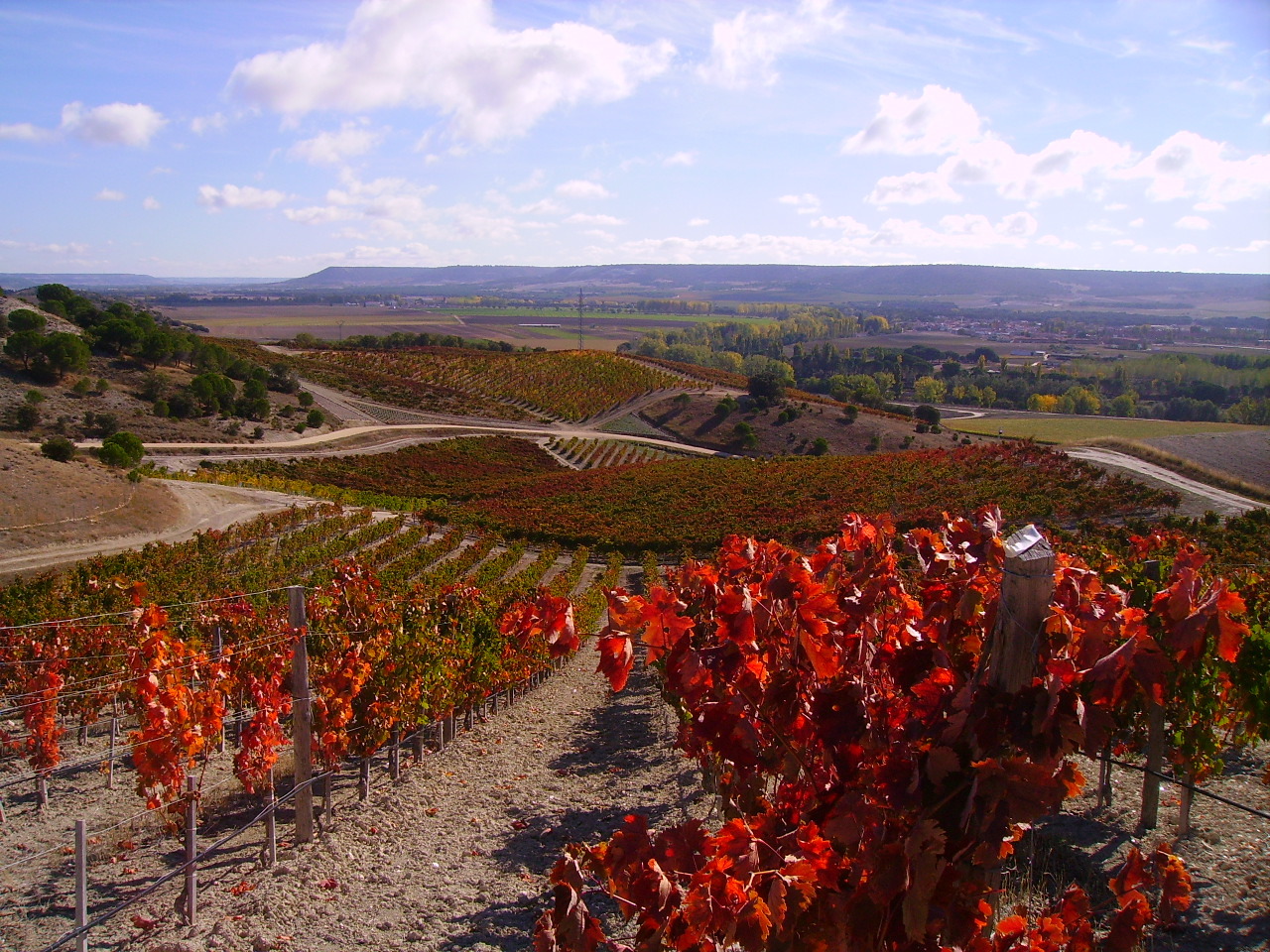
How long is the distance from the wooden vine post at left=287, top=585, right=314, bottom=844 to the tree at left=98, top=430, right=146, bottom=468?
3571 cm

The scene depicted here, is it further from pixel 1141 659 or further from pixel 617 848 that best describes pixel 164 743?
pixel 1141 659

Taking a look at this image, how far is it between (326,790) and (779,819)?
5828 mm

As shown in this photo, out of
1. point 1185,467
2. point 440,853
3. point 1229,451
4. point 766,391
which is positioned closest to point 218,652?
point 440,853

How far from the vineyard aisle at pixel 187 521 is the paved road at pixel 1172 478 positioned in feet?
127

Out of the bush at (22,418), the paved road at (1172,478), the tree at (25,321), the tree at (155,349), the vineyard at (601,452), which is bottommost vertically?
the vineyard at (601,452)

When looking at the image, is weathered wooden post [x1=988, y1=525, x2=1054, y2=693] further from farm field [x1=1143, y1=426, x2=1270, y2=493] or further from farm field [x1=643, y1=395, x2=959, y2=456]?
farm field [x1=643, y1=395, x2=959, y2=456]

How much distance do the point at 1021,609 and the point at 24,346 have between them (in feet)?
214

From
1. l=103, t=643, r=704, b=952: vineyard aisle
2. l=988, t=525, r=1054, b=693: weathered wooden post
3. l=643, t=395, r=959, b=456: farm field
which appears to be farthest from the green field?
l=988, t=525, r=1054, b=693: weathered wooden post

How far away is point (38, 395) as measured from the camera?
47125 mm

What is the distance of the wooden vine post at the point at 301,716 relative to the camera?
21.9 feet

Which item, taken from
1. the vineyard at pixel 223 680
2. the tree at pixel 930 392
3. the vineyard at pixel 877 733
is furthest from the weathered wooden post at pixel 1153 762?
the tree at pixel 930 392

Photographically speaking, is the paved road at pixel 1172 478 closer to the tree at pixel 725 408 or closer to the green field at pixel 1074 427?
the green field at pixel 1074 427

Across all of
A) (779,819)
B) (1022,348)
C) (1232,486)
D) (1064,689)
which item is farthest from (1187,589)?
(1022,348)

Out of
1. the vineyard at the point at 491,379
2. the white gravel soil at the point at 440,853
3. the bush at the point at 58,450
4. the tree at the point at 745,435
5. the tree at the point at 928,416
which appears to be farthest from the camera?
the vineyard at the point at 491,379
